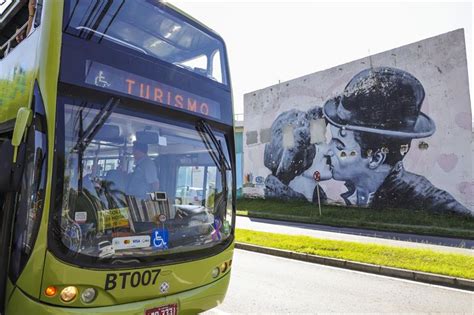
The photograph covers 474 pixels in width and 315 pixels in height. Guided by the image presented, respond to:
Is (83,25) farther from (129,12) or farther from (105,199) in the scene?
(105,199)

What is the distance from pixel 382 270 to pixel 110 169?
601cm

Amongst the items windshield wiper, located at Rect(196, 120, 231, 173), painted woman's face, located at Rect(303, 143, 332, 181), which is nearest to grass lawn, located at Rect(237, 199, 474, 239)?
painted woman's face, located at Rect(303, 143, 332, 181)

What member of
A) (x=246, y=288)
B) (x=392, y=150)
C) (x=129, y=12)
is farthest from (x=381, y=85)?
(x=129, y=12)

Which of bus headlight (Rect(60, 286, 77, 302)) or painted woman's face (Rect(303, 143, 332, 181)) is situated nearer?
bus headlight (Rect(60, 286, 77, 302))

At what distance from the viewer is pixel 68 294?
2.78m

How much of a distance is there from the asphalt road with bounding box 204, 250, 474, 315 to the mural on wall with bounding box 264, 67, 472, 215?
10734 mm

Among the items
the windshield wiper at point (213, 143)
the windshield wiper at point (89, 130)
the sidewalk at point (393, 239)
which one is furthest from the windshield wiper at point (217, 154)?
the sidewalk at point (393, 239)

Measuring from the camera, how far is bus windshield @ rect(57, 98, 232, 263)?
9.66ft

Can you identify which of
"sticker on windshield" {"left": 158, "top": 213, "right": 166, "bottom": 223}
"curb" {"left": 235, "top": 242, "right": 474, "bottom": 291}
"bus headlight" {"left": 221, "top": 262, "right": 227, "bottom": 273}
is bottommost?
"curb" {"left": 235, "top": 242, "right": 474, "bottom": 291}

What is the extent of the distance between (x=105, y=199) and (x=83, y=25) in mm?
1649

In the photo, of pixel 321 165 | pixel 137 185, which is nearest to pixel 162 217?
pixel 137 185

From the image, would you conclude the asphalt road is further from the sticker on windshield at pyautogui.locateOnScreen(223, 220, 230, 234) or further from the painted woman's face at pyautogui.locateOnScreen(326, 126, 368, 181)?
the painted woman's face at pyautogui.locateOnScreen(326, 126, 368, 181)

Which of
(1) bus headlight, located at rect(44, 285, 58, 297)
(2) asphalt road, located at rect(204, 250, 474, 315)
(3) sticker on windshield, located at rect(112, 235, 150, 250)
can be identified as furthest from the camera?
(2) asphalt road, located at rect(204, 250, 474, 315)

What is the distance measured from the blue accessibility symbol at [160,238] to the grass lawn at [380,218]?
12.1 metres
